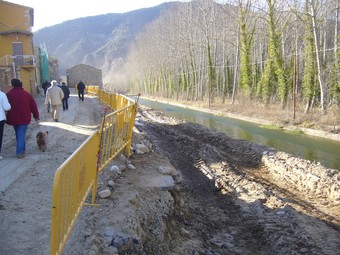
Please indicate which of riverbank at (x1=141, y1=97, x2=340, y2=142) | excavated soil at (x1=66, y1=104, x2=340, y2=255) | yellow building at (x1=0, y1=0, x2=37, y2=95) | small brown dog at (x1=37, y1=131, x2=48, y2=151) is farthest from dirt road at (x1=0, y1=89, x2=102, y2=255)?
yellow building at (x1=0, y1=0, x2=37, y2=95)

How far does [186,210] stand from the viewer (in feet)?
25.0

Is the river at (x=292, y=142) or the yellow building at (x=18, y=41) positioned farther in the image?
the yellow building at (x=18, y=41)

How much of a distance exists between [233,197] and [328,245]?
2.85 metres

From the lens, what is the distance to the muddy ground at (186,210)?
5031 millimetres

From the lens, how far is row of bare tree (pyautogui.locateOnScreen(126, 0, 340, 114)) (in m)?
23.4

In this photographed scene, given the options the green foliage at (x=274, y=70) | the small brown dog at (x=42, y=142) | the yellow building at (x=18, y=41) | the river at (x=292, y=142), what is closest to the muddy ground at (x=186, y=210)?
the small brown dog at (x=42, y=142)

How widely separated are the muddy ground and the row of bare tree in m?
12.8

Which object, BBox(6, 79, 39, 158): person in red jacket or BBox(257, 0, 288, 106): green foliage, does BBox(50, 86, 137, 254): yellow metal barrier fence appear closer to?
BBox(6, 79, 39, 158): person in red jacket

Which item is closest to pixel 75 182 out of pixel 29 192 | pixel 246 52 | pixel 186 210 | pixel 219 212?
pixel 29 192

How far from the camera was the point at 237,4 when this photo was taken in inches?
1304

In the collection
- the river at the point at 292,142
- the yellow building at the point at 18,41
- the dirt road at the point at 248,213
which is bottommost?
the river at the point at 292,142

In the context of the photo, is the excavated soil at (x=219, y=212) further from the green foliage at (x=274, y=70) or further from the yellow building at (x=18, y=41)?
the yellow building at (x=18, y=41)

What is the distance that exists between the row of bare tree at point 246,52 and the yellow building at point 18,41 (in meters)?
17.6

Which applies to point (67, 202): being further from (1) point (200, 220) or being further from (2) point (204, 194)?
(2) point (204, 194)
